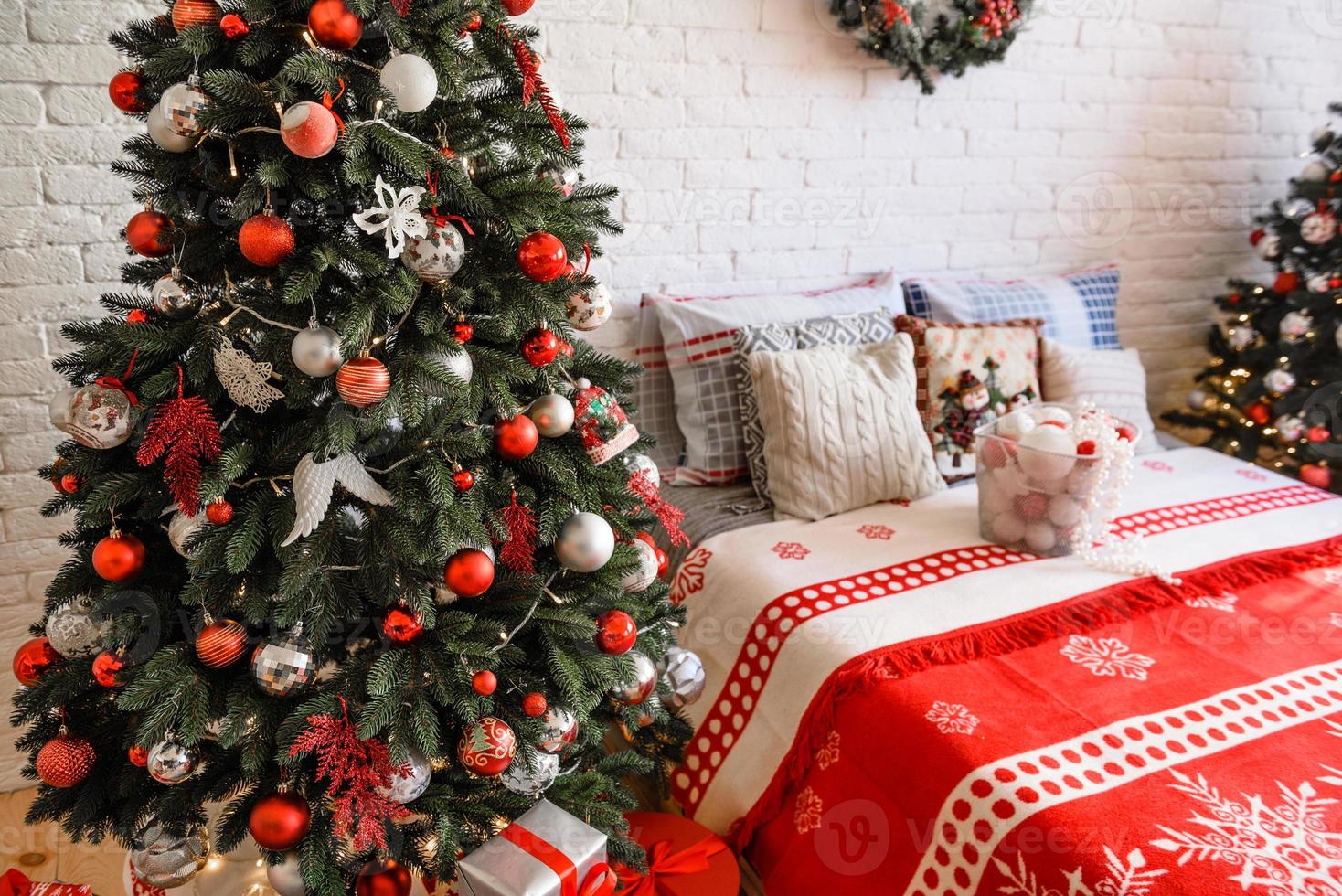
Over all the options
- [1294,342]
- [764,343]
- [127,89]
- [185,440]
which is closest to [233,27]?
[127,89]

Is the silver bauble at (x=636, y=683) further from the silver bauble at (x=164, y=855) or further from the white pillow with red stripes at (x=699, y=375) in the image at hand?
the white pillow with red stripes at (x=699, y=375)

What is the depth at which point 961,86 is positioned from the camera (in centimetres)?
239

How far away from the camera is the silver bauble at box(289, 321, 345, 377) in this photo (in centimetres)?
100

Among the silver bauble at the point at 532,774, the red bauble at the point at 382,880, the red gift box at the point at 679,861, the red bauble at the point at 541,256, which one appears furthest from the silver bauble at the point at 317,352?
the red gift box at the point at 679,861

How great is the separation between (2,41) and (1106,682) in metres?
2.17

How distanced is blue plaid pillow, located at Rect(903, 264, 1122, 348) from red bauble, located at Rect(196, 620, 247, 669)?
1.81m

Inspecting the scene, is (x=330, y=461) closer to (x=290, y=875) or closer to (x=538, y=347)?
(x=538, y=347)

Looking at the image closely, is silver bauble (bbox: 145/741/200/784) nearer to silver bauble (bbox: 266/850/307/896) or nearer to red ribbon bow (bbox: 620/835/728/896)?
silver bauble (bbox: 266/850/307/896)

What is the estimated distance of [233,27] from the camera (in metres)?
0.99

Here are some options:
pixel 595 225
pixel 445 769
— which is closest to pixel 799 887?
pixel 445 769

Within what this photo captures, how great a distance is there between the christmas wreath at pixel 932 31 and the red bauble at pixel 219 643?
1908 mm

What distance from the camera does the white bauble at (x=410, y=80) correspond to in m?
0.99

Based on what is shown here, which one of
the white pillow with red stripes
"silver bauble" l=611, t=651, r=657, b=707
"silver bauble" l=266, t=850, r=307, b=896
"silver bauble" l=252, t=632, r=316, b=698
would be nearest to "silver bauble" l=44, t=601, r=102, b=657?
"silver bauble" l=252, t=632, r=316, b=698

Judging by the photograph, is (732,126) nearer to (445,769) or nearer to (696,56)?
(696,56)
